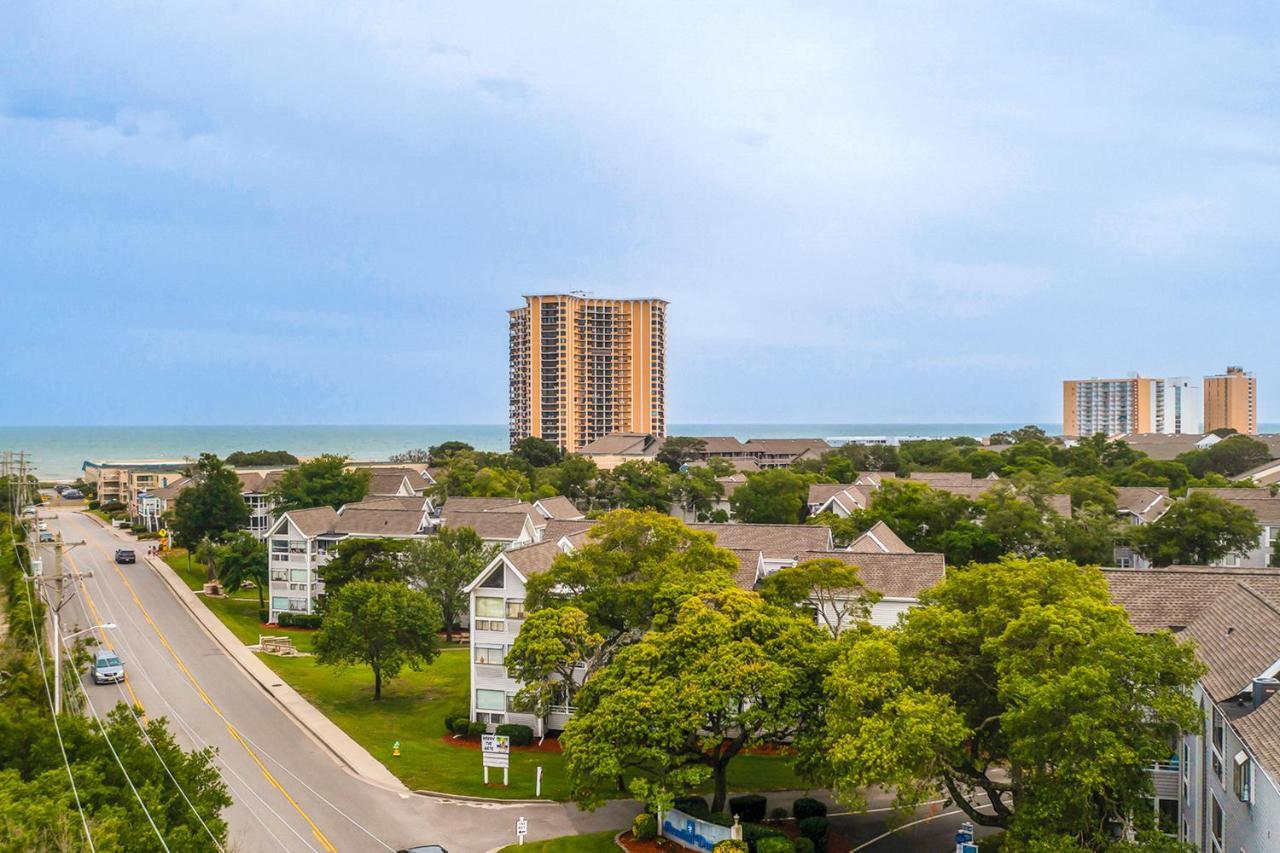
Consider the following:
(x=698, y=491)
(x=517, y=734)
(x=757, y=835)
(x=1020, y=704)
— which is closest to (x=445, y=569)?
(x=517, y=734)

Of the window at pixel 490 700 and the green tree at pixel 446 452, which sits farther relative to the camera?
the green tree at pixel 446 452

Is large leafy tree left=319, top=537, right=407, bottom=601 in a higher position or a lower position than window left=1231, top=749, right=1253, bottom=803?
lower

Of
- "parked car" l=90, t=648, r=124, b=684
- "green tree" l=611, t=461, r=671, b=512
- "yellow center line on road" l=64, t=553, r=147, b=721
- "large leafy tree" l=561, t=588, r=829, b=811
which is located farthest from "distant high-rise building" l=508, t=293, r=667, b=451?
"large leafy tree" l=561, t=588, r=829, b=811

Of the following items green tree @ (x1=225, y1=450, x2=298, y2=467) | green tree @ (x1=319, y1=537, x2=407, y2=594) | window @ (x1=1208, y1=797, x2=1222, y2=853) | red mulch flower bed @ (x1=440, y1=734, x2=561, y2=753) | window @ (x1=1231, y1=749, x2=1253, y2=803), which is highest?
green tree @ (x1=225, y1=450, x2=298, y2=467)

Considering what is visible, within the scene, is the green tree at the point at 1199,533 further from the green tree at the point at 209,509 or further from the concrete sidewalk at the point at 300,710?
the green tree at the point at 209,509

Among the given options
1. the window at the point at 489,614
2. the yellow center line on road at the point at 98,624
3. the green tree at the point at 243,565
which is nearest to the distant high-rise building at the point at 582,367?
the yellow center line on road at the point at 98,624

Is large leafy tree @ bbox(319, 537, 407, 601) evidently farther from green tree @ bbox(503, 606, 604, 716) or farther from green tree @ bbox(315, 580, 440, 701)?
green tree @ bbox(503, 606, 604, 716)
